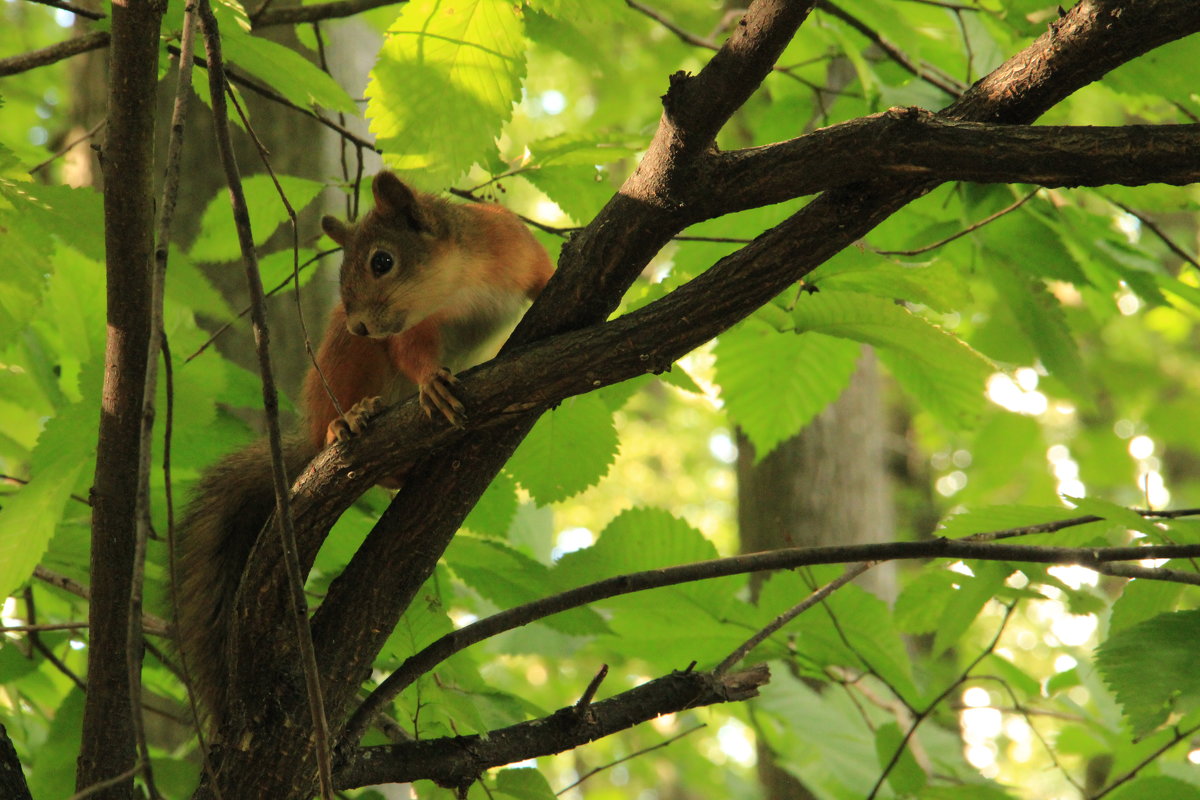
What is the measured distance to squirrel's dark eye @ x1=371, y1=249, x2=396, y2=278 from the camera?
7.89 ft

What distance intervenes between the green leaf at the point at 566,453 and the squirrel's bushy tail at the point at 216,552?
56 cm

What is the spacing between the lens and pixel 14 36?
5.17 m

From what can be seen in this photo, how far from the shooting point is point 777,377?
215 centimetres

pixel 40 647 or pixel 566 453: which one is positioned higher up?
pixel 566 453

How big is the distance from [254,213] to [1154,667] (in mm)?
1666

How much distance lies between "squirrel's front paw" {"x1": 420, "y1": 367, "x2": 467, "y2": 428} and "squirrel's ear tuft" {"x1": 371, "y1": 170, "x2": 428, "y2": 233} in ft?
2.86

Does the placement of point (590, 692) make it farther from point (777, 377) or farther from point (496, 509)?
point (777, 377)

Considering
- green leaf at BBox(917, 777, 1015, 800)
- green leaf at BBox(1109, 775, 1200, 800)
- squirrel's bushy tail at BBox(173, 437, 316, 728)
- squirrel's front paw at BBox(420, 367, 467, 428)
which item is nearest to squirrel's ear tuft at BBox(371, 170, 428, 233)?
squirrel's bushy tail at BBox(173, 437, 316, 728)

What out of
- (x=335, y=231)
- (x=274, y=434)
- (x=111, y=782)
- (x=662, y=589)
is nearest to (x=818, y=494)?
(x=662, y=589)

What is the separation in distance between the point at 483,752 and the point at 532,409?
55 centimetres

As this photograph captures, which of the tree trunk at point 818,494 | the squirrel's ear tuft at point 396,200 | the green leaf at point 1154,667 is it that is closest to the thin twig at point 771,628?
the green leaf at point 1154,667

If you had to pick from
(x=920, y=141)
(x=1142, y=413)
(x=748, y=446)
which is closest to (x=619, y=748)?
(x=1142, y=413)

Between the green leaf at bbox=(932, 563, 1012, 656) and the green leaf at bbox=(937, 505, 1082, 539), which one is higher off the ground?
the green leaf at bbox=(937, 505, 1082, 539)

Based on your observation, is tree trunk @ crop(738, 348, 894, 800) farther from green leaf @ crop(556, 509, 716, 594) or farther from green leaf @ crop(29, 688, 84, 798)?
green leaf @ crop(29, 688, 84, 798)
